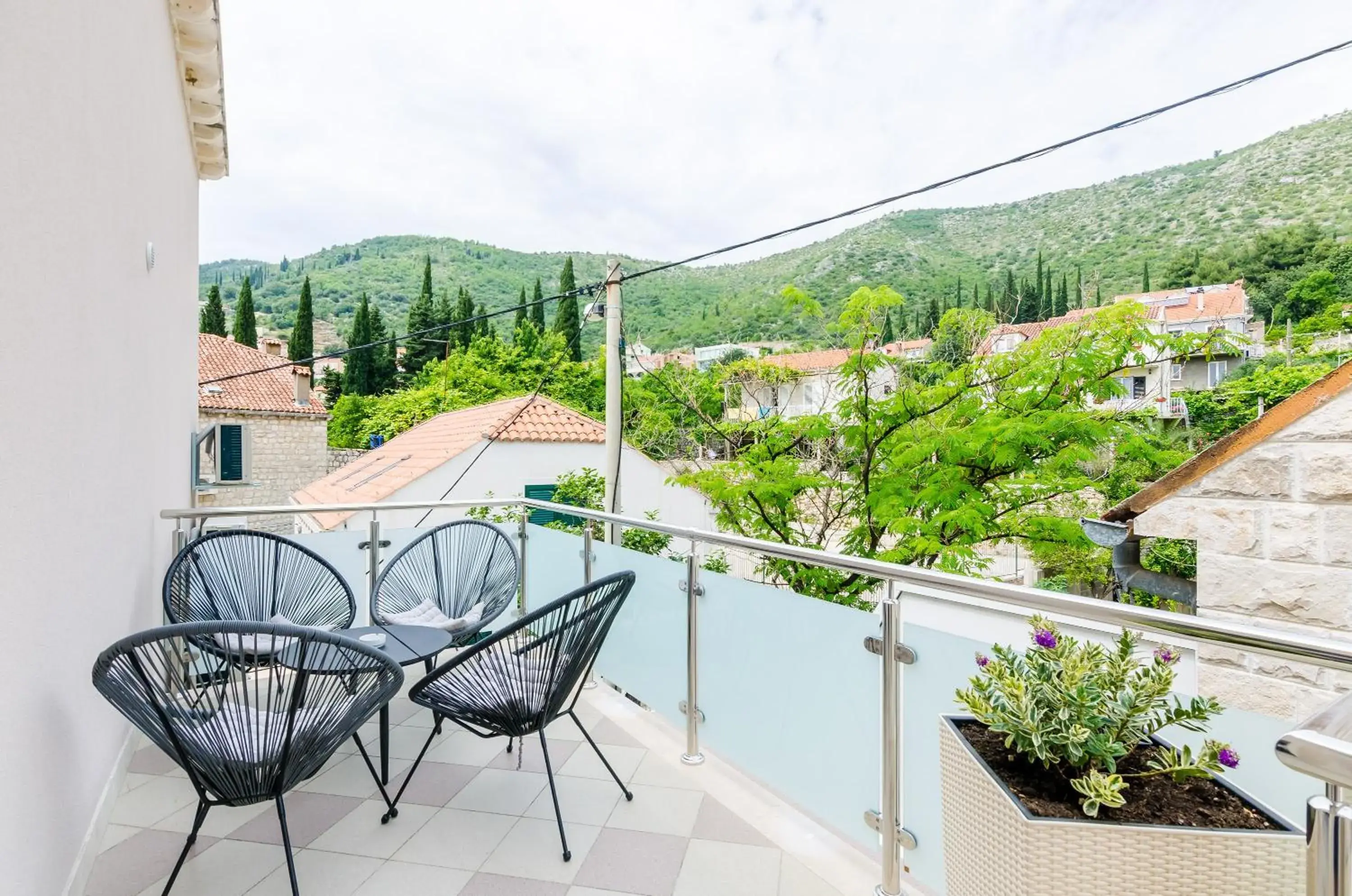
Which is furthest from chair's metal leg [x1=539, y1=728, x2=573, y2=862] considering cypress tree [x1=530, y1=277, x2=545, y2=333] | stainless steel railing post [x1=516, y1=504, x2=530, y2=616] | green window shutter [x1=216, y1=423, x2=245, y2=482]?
cypress tree [x1=530, y1=277, x2=545, y2=333]

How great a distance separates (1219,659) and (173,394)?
5018mm

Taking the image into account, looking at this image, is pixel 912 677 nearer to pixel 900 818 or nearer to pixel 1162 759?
pixel 900 818

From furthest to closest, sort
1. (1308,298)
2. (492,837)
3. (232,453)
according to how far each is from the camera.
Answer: (1308,298), (232,453), (492,837)

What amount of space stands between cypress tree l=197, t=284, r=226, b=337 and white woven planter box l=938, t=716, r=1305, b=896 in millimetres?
36709

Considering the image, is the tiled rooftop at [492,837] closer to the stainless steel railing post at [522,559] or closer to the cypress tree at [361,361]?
the stainless steel railing post at [522,559]

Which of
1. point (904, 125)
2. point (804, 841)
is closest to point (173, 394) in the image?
point (804, 841)

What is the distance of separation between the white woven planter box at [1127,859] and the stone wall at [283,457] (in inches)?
926

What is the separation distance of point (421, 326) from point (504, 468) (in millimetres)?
25448

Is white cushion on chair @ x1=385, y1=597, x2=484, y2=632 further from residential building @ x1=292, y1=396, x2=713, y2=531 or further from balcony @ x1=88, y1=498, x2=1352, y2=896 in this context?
residential building @ x1=292, y1=396, x2=713, y2=531

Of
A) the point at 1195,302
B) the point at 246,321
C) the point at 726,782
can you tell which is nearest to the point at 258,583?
the point at 726,782

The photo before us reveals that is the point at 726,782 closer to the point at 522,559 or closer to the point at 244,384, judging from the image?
the point at 522,559

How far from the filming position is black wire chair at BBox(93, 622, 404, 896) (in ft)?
5.95

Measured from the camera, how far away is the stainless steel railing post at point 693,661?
9.43 feet

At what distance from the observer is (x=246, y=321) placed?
3375 centimetres
